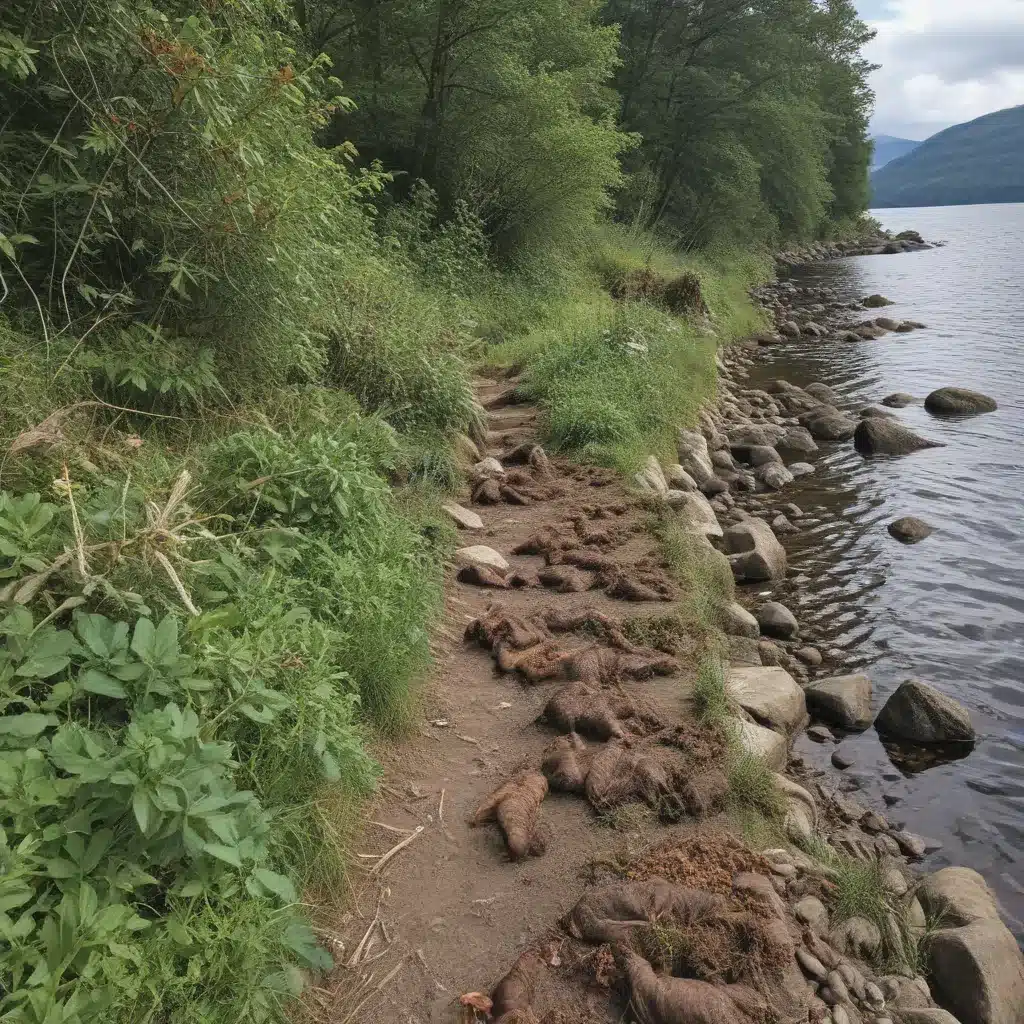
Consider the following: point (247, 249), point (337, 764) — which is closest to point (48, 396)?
point (247, 249)

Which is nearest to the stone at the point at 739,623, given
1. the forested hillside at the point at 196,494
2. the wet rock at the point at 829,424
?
the forested hillside at the point at 196,494

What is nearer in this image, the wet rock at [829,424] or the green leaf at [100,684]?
the green leaf at [100,684]

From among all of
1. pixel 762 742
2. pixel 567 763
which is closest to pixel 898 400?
pixel 762 742

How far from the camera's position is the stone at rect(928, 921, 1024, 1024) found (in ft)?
10.6

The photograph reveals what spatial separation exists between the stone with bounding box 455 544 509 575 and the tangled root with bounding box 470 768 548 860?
2245 mm

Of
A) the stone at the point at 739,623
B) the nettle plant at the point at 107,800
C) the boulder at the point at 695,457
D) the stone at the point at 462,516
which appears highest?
the nettle plant at the point at 107,800

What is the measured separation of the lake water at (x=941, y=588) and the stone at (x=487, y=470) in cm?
318

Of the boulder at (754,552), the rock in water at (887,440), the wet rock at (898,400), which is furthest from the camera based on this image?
the wet rock at (898,400)

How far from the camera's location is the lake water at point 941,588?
475 cm

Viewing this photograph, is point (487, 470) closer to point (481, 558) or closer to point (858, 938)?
point (481, 558)

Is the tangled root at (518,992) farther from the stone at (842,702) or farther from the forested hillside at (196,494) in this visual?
the stone at (842,702)

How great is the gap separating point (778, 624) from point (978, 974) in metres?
3.44

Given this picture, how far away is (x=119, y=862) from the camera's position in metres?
2.10

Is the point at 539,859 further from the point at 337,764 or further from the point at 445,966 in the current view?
the point at 337,764
